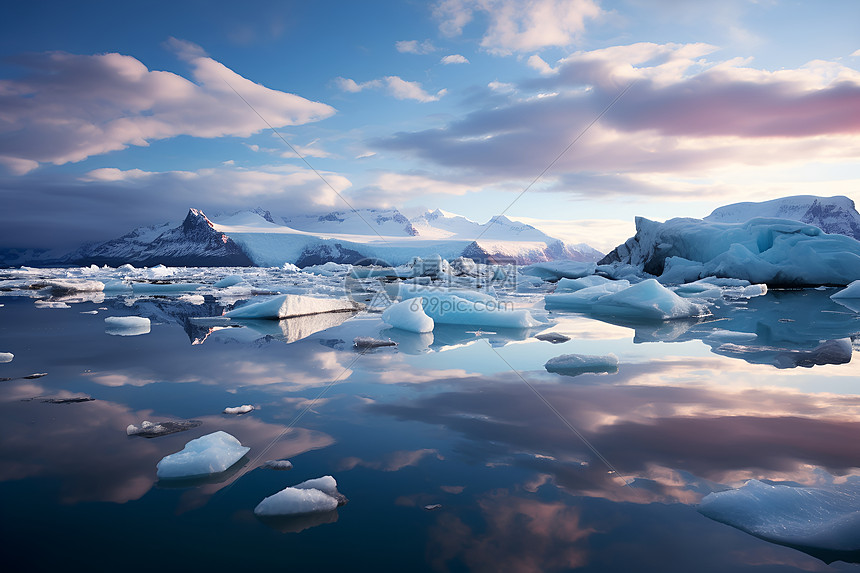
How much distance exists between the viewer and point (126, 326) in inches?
295

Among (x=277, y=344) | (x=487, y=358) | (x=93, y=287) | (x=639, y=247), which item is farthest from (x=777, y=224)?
(x=93, y=287)

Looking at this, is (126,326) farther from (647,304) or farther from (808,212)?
(808,212)

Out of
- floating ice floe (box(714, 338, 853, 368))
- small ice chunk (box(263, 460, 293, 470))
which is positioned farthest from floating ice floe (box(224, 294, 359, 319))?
floating ice floe (box(714, 338, 853, 368))

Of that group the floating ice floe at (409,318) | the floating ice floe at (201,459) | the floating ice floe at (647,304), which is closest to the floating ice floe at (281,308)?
the floating ice floe at (409,318)

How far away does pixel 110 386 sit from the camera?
3.90 meters

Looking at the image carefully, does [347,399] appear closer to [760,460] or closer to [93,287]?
[760,460]

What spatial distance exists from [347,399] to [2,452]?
79.1 inches

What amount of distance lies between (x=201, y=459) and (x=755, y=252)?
82.0ft

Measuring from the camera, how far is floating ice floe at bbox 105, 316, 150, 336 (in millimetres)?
6948

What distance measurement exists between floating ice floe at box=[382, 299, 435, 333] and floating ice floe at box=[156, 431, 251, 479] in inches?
192

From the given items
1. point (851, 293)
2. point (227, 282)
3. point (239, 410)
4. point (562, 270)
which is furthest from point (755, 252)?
point (239, 410)

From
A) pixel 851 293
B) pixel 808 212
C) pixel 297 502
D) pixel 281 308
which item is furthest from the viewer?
pixel 808 212

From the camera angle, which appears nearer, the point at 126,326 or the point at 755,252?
the point at 126,326

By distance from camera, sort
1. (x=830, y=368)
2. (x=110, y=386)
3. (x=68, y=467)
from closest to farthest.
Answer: (x=68, y=467), (x=110, y=386), (x=830, y=368)
